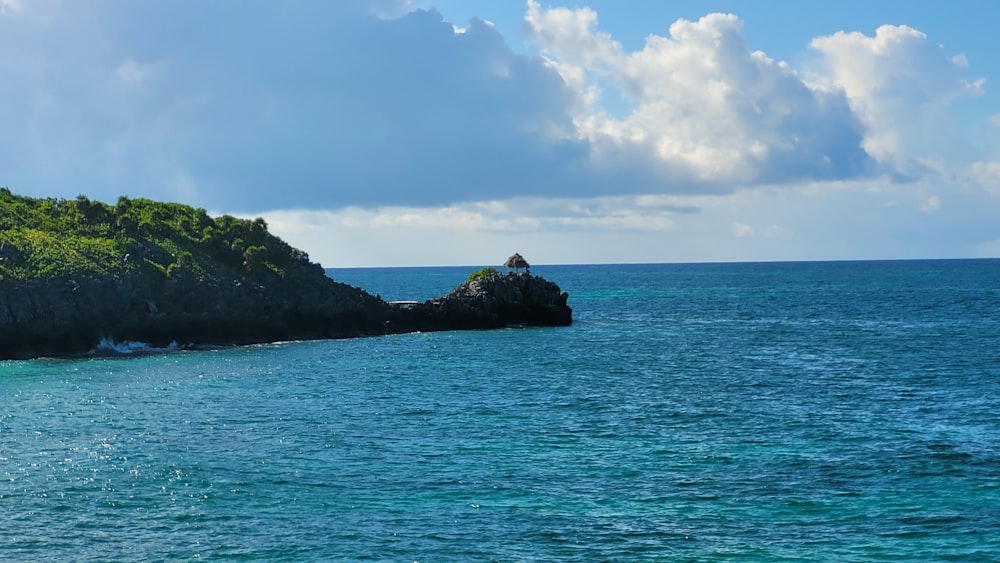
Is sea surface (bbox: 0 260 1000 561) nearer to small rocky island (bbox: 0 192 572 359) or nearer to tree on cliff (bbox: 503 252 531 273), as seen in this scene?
small rocky island (bbox: 0 192 572 359)

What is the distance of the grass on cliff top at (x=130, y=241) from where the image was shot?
89062mm

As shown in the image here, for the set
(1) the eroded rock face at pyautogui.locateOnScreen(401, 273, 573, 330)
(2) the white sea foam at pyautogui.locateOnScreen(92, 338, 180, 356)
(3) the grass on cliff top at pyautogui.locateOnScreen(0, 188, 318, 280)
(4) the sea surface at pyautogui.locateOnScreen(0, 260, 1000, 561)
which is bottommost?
(4) the sea surface at pyautogui.locateOnScreen(0, 260, 1000, 561)

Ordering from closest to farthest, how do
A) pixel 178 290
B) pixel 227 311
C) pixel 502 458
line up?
pixel 502 458 → pixel 178 290 → pixel 227 311

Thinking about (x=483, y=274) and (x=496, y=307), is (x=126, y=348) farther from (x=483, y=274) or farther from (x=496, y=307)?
(x=483, y=274)

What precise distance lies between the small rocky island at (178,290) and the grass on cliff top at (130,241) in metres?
0.15

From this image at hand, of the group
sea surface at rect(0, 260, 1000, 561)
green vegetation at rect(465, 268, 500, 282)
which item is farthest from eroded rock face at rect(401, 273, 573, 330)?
sea surface at rect(0, 260, 1000, 561)

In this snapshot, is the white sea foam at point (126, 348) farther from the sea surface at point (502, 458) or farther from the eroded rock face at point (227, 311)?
the sea surface at point (502, 458)

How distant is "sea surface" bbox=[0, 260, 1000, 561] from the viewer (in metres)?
30.3

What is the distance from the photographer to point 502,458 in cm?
4166

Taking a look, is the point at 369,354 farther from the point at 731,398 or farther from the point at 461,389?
the point at 731,398

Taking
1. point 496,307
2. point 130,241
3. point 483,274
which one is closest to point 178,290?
point 130,241

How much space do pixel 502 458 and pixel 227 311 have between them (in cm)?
6097

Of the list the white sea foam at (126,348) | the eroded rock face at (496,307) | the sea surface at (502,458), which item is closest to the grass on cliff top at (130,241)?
the white sea foam at (126,348)

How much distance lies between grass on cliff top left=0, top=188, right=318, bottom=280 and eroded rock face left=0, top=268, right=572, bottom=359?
2.36 meters
